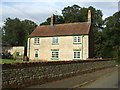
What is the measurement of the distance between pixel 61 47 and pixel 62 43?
32.2 inches

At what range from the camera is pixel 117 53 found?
6.59 metres

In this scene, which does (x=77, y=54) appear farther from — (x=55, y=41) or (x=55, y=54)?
(x=55, y=41)

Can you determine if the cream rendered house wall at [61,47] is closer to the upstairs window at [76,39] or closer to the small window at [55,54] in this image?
the upstairs window at [76,39]

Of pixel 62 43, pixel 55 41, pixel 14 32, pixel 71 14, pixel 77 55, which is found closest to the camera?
pixel 77 55

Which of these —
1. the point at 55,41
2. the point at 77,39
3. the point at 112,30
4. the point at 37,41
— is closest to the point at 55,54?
the point at 55,41

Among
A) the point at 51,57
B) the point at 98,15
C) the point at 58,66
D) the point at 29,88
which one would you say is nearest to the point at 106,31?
the point at 98,15

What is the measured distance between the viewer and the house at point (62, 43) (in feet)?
105

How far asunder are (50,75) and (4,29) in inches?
2627

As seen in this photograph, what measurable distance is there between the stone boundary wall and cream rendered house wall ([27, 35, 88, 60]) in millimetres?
16011

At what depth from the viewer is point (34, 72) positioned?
32.2ft

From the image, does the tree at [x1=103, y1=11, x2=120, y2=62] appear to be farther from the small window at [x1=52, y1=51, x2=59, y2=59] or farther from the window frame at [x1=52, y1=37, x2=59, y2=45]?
the small window at [x1=52, y1=51, x2=59, y2=59]

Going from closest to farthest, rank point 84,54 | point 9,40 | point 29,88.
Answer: point 29,88
point 84,54
point 9,40

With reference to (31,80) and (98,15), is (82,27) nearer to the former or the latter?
(31,80)

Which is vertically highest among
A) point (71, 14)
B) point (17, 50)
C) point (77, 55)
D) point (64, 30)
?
point (71, 14)
